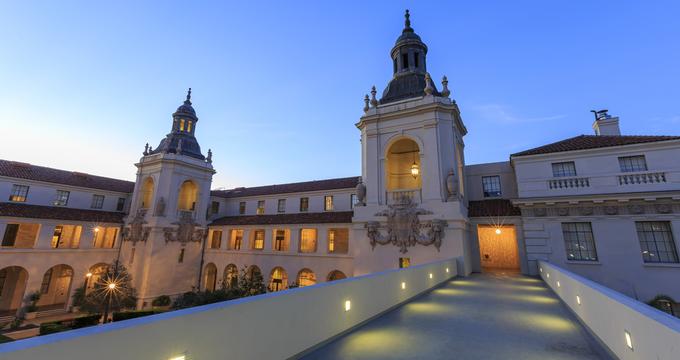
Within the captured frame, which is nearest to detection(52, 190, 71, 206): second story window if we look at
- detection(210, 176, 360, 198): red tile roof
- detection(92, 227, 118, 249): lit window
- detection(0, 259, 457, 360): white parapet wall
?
detection(92, 227, 118, 249): lit window

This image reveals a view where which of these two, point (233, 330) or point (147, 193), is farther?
point (147, 193)

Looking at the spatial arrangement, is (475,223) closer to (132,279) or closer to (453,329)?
(453,329)

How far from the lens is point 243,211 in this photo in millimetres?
34031

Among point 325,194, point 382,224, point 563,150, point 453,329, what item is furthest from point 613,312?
point 325,194

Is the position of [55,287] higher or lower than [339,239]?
lower

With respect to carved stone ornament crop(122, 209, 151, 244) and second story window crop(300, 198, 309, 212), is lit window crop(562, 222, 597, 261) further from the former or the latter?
carved stone ornament crop(122, 209, 151, 244)

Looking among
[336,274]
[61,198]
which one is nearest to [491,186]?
[336,274]

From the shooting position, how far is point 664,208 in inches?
548

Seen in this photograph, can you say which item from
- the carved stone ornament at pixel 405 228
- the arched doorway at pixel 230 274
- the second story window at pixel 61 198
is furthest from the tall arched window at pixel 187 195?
the carved stone ornament at pixel 405 228

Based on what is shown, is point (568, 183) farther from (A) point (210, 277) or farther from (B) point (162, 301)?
(B) point (162, 301)

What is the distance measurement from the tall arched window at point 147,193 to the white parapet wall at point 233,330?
3112 cm

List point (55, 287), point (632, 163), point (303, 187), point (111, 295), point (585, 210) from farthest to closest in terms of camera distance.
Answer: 1. point (303, 187)
2. point (55, 287)
3. point (111, 295)
4. point (632, 163)
5. point (585, 210)

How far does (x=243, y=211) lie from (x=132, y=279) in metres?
12.2

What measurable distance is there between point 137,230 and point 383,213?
2525cm
